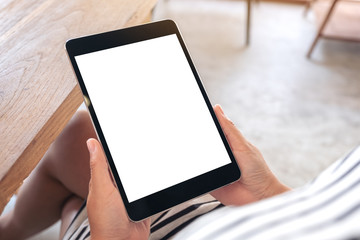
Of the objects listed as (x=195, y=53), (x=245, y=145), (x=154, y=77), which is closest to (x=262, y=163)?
(x=245, y=145)

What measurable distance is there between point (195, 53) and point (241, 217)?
4.39 ft

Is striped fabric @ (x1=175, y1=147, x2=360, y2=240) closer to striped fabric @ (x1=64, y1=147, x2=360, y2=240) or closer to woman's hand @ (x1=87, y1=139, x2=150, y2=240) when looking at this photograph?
striped fabric @ (x1=64, y1=147, x2=360, y2=240)

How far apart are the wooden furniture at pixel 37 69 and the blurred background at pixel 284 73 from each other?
0.54 m

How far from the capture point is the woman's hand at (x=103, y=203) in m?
0.42

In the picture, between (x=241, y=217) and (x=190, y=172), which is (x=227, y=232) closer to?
(x=241, y=217)

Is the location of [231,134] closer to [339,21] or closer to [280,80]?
[280,80]

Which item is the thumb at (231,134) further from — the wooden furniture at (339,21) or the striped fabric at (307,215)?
the wooden furniture at (339,21)

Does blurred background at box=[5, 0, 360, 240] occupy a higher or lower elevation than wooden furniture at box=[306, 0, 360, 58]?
lower

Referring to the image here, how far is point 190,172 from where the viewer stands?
1.49ft

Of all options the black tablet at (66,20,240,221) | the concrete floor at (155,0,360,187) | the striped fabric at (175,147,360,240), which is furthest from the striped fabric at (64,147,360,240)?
the concrete floor at (155,0,360,187)

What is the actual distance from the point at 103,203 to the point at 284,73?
119cm

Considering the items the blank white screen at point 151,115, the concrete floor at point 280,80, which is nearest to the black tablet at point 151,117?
the blank white screen at point 151,115

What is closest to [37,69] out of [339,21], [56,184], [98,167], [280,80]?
[98,167]

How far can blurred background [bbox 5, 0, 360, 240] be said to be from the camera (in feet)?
3.85
